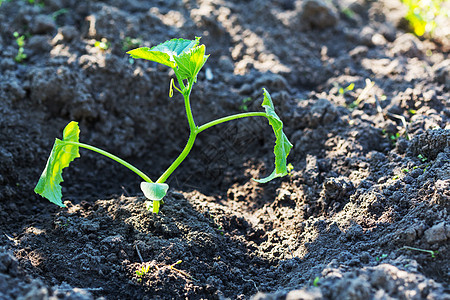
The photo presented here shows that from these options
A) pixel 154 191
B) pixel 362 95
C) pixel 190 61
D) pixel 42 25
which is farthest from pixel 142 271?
pixel 42 25

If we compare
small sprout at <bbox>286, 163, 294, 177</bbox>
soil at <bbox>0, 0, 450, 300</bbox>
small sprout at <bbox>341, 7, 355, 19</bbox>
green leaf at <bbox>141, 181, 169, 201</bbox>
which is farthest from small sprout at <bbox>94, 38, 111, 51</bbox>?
small sprout at <bbox>341, 7, 355, 19</bbox>

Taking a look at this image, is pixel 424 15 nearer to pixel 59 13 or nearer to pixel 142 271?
pixel 59 13

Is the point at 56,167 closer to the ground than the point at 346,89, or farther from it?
closer to the ground

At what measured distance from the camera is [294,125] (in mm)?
3006

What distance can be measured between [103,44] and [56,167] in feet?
4.29

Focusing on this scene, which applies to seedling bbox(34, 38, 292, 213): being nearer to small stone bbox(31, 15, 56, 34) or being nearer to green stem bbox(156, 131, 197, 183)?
green stem bbox(156, 131, 197, 183)

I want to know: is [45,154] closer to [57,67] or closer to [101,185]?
[101,185]

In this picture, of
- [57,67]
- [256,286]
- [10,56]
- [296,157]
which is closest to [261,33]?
[296,157]

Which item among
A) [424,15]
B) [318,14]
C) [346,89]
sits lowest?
[346,89]

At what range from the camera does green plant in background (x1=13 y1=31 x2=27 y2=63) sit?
315 cm

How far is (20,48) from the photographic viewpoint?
3236 mm

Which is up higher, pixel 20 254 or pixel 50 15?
pixel 50 15

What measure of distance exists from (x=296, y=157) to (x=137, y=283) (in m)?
1.38

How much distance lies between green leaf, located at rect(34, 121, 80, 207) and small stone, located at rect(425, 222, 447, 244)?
70.7 inches
